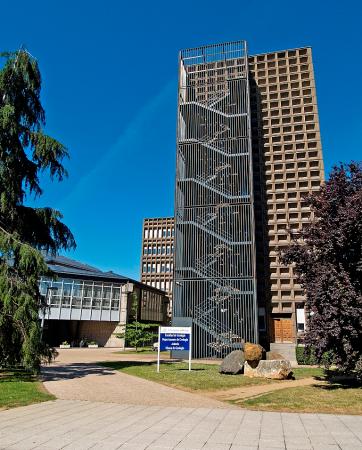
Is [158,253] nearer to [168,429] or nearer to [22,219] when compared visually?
[22,219]

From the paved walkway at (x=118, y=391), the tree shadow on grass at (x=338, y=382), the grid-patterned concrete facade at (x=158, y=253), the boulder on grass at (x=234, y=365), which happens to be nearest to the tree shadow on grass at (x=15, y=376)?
the paved walkway at (x=118, y=391)

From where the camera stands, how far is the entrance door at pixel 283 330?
147 ft

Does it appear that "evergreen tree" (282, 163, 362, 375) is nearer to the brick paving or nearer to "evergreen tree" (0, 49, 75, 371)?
the brick paving

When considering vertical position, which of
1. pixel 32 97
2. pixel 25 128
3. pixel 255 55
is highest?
pixel 255 55

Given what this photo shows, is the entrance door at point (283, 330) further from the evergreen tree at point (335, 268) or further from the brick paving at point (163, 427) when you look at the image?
the brick paving at point (163, 427)

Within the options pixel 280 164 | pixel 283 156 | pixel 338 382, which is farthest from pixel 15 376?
pixel 283 156

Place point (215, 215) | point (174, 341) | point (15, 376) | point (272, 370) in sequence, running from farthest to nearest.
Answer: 1. point (215, 215)
2. point (174, 341)
3. point (272, 370)
4. point (15, 376)

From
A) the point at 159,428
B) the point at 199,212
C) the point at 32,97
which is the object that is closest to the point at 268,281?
the point at 199,212

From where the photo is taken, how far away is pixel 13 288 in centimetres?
1370

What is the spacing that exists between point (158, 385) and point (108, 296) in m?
34.2

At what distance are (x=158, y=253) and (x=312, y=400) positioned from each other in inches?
3381

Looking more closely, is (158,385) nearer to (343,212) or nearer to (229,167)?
(343,212)

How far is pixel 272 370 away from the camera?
16.4m

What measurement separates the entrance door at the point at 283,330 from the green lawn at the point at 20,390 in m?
35.7
